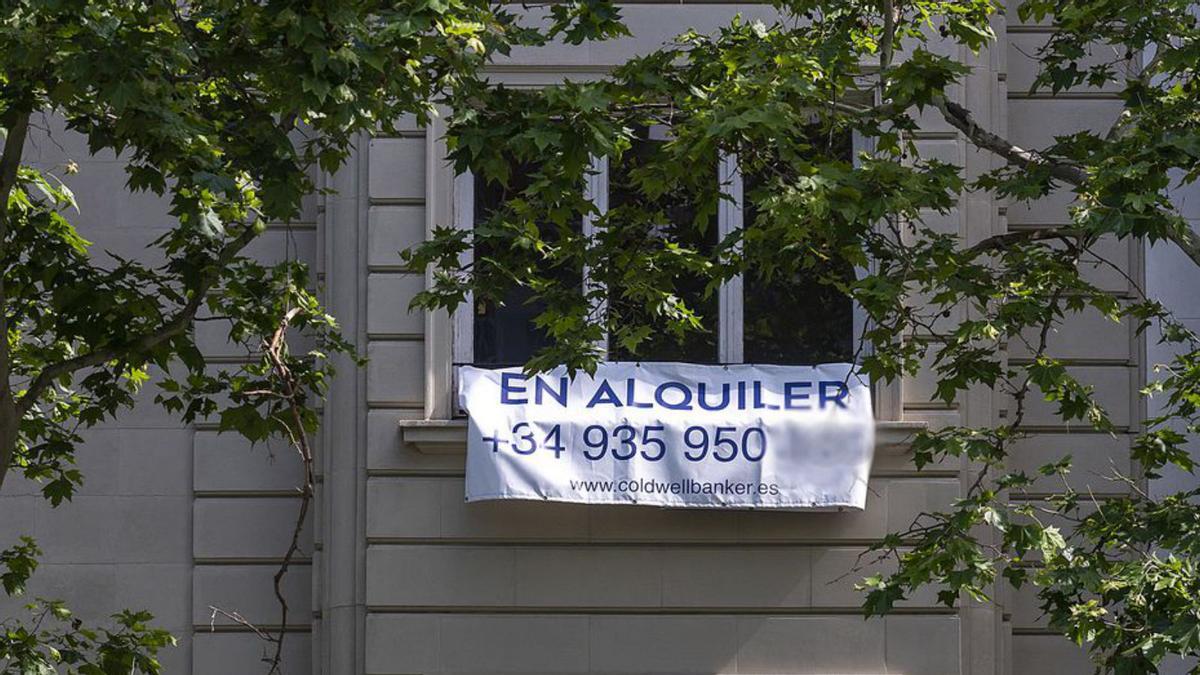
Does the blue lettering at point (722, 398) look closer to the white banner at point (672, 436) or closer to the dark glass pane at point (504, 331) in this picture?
the white banner at point (672, 436)

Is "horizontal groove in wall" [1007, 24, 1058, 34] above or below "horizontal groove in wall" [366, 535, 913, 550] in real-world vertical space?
above

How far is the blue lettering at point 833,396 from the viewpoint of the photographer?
16969 millimetres

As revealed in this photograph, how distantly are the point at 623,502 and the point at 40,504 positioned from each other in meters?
4.60

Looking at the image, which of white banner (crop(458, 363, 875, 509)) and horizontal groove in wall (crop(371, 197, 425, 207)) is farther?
horizontal groove in wall (crop(371, 197, 425, 207))

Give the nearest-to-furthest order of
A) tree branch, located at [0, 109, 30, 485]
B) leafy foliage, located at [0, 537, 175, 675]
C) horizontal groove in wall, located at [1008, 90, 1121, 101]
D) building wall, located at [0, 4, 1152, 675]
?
tree branch, located at [0, 109, 30, 485] < leafy foliage, located at [0, 537, 175, 675] < building wall, located at [0, 4, 1152, 675] < horizontal groove in wall, located at [1008, 90, 1121, 101]

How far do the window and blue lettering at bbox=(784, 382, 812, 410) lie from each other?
1.32ft

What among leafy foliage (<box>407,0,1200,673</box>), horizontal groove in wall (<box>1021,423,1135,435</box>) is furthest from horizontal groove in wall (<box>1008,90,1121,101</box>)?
leafy foliage (<box>407,0,1200,673</box>)

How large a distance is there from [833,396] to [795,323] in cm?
80

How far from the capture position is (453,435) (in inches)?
669

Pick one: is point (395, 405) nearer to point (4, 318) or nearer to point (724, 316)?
point (724, 316)

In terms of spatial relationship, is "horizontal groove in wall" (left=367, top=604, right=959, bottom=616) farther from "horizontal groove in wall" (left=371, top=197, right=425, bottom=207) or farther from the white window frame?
"horizontal groove in wall" (left=371, top=197, right=425, bottom=207)

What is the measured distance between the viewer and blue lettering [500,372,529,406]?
55.7 ft

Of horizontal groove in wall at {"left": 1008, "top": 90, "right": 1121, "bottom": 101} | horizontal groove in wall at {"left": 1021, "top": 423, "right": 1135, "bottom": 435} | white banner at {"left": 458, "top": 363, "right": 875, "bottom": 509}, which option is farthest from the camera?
horizontal groove in wall at {"left": 1008, "top": 90, "right": 1121, "bottom": 101}

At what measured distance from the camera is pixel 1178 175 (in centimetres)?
1747
